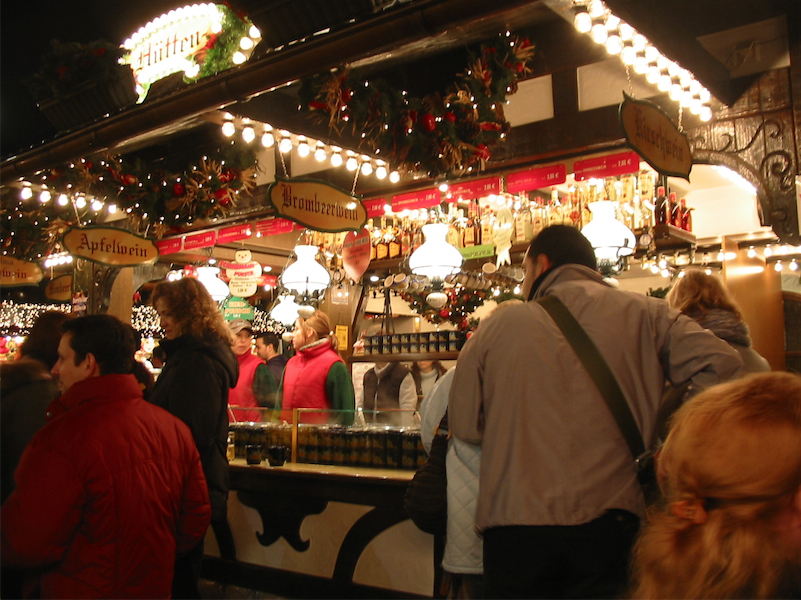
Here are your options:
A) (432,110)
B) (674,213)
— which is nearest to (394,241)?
(674,213)

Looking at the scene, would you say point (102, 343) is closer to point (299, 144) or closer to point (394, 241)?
point (299, 144)

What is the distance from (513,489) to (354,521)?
1.89 metres

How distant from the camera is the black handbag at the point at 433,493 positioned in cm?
250

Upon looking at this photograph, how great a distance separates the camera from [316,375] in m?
5.32

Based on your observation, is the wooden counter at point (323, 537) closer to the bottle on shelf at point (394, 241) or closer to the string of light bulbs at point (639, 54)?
the string of light bulbs at point (639, 54)

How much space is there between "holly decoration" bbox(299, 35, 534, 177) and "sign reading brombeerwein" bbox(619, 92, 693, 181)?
81 cm

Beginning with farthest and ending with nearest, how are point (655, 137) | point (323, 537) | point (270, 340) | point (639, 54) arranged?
1. point (270, 340)
2. point (323, 537)
3. point (639, 54)
4. point (655, 137)

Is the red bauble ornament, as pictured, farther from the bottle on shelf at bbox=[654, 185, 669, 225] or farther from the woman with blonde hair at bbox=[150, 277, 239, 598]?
Result: the bottle on shelf at bbox=[654, 185, 669, 225]

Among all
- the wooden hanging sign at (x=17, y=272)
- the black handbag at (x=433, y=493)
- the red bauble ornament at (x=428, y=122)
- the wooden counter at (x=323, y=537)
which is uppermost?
the red bauble ornament at (x=428, y=122)

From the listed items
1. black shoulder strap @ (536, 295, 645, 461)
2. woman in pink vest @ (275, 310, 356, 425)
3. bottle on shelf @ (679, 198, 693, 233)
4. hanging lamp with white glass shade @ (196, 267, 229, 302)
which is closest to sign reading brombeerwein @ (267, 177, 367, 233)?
woman in pink vest @ (275, 310, 356, 425)

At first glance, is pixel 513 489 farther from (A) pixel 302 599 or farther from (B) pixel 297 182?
(B) pixel 297 182

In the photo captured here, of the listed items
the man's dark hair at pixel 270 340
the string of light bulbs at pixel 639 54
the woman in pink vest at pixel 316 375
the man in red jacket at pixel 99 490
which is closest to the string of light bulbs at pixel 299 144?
the woman in pink vest at pixel 316 375

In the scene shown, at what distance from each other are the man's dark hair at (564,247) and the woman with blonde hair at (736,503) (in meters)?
1.33

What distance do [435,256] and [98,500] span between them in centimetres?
343
